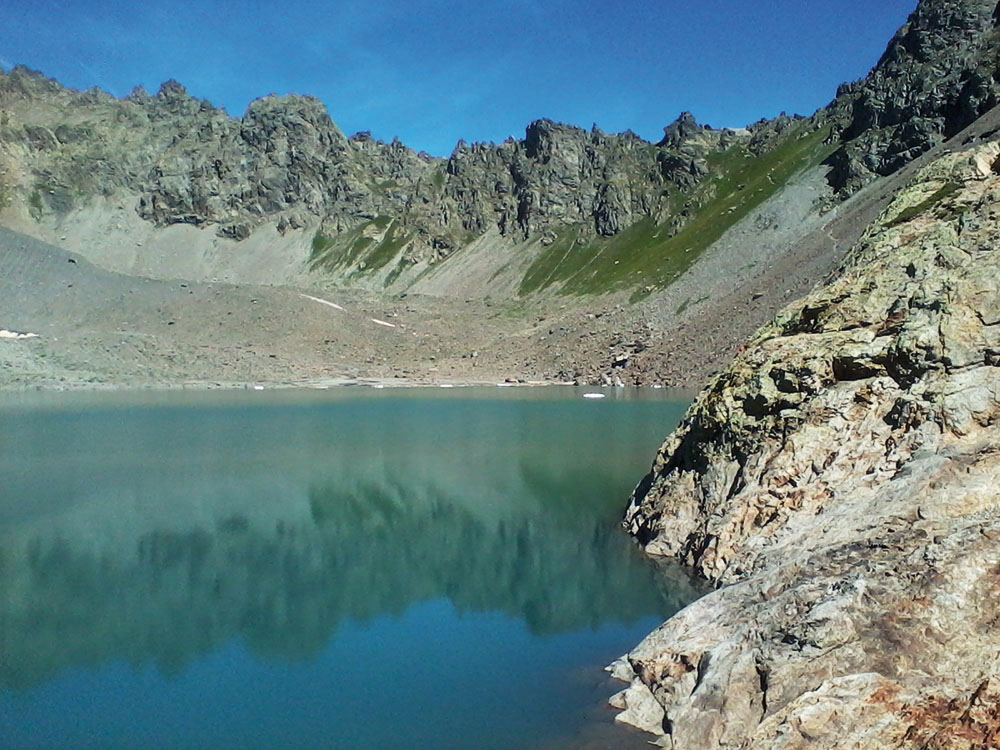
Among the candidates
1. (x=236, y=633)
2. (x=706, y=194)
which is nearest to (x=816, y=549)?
(x=236, y=633)

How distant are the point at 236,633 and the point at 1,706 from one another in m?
4.13

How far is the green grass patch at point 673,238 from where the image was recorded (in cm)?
12669

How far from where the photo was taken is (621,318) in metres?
102

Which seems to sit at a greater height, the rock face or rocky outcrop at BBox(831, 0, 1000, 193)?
rocky outcrop at BBox(831, 0, 1000, 193)

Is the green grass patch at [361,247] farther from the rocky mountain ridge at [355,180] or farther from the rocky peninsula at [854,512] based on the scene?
the rocky peninsula at [854,512]

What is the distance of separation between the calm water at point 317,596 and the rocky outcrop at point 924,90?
84.8 m

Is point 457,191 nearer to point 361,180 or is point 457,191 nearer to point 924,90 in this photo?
point 361,180

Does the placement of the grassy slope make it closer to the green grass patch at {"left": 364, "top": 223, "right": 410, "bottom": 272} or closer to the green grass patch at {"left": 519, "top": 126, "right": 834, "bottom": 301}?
the green grass patch at {"left": 364, "top": 223, "right": 410, "bottom": 272}

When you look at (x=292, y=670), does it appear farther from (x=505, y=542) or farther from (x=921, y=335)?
(x=921, y=335)

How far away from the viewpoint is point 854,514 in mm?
12648

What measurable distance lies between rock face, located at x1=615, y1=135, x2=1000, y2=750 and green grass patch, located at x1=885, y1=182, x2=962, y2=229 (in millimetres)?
116

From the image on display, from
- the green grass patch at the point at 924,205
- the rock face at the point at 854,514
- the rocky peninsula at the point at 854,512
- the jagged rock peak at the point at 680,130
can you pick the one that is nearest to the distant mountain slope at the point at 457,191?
the jagged rock peak at the point at 680,130

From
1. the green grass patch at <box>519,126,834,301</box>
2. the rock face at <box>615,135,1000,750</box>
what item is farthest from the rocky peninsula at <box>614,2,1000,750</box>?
the green grass patch at <box>519,126,834,301</box>

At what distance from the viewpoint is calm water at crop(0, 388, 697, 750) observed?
11.7m
